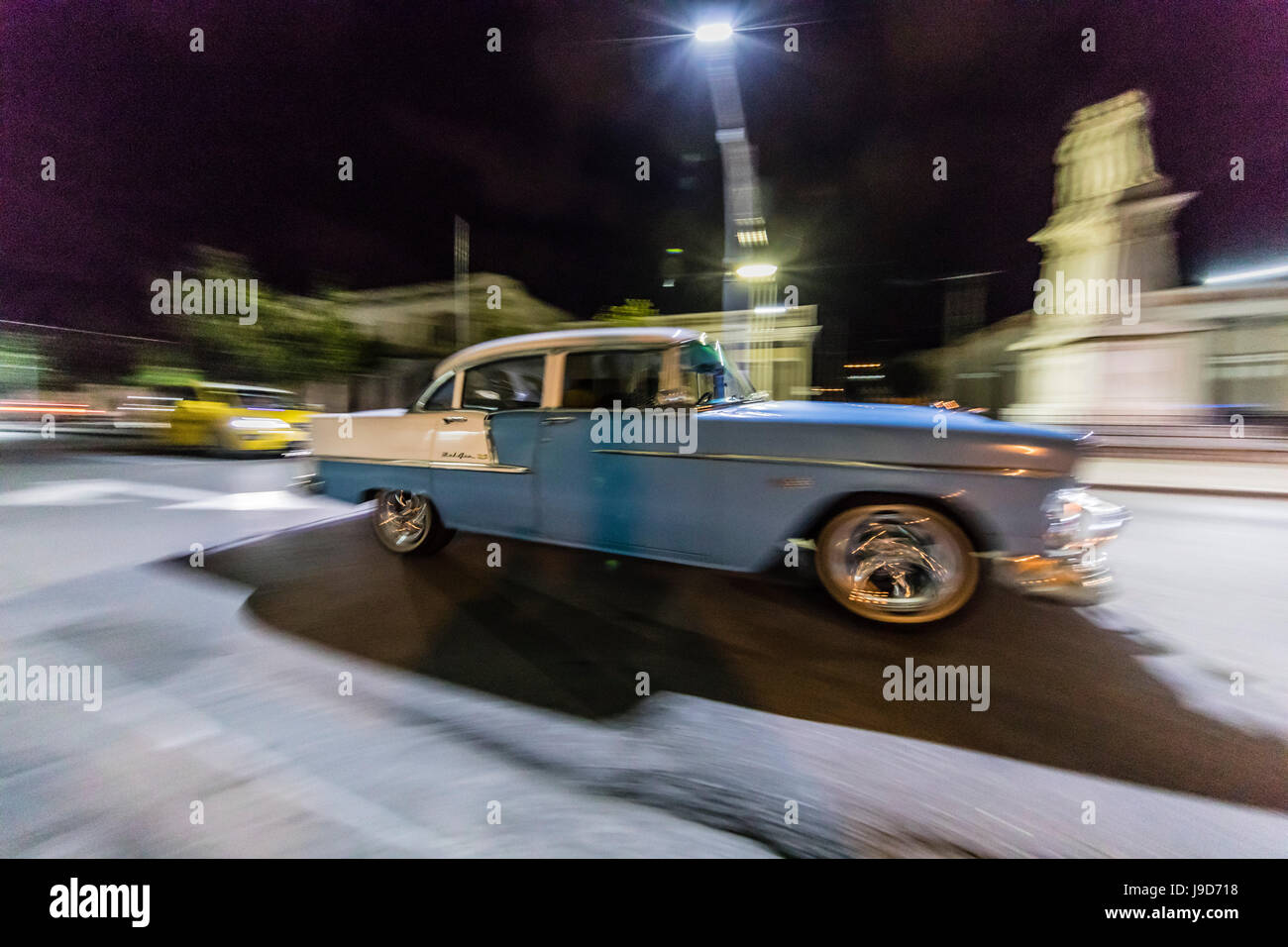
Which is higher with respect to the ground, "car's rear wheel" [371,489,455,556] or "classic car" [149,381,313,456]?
"classic car" [149,381,313,456]

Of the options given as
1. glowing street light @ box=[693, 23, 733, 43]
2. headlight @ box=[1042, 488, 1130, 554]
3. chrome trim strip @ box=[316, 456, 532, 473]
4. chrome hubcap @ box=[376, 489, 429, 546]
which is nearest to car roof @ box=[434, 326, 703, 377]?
chrome trim strip @ box=[316, 456, 532, 473]

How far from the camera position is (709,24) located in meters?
5.25

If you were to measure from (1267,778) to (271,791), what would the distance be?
3.33 meters

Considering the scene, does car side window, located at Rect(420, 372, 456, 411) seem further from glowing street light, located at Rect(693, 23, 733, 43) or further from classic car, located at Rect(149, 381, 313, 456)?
classic car, located at Rect(149, 381, 313, 456)

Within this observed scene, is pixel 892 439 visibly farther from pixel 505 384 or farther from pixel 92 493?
pixel 92 493

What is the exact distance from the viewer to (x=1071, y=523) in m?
2.64

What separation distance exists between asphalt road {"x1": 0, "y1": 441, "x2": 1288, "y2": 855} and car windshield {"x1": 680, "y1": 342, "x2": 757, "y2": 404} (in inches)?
46.8

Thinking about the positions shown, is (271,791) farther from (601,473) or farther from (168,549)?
(168,549)

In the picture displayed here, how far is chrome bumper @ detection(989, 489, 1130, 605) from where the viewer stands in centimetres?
260

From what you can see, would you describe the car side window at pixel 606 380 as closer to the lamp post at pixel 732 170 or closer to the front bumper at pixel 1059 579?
the front bumper at pixel 1059 579

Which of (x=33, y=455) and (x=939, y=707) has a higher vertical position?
(x=33, y=455)

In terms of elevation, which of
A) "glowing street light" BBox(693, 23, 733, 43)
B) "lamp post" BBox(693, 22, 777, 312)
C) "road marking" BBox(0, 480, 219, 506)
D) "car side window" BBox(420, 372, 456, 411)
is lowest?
"road marking" BBox(0, 480, 219, 506)
